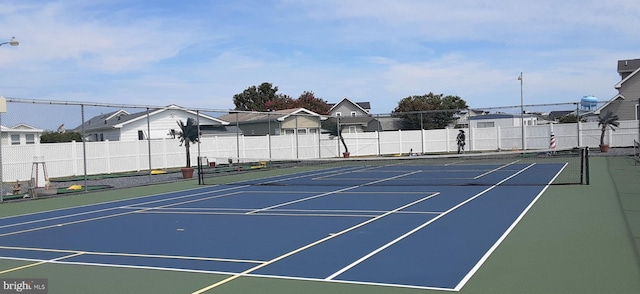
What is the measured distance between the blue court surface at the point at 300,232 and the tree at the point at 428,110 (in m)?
19.2

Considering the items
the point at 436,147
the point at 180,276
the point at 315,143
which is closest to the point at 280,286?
the point at 180,276

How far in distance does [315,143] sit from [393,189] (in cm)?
2045

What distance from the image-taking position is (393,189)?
17.3 meters

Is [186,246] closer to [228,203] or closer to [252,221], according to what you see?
[252,221]

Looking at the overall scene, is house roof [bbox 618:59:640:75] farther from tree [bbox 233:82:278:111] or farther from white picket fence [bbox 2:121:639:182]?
tree [bbox 233:82:278:111]

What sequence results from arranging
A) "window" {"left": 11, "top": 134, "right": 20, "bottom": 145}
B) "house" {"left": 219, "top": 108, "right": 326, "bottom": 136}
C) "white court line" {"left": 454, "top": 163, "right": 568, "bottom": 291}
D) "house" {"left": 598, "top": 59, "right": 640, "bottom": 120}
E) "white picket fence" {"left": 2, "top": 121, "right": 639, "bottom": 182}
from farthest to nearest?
"house" {"left": 219, "top": 108, "right": 326, "bottom": 136} < "house" {"left": 598, "top": 59, "right": 640, "bottom": 120} < "white picket fence" {"left": 2, "top": 121, "right": 639, "bottom": 182} < "window" {"left": 11, "top": 134, "right": 20, "bottom": 145} < "white court line" {"left": 454, "top": 163, "right": 568, "bottom": 291}

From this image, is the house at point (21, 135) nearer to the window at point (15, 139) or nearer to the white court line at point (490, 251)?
the window at point (15, 139)

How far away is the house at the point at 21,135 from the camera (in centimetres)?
2102

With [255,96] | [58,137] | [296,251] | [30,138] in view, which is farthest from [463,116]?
[296,251]

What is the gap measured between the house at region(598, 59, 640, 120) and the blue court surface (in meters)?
20.6

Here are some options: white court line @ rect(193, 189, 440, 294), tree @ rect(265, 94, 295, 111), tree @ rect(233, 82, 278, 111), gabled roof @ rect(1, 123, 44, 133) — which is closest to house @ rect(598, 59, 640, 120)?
white court line @ rect(193, 189, 440, 294)

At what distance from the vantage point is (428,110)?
59062mm

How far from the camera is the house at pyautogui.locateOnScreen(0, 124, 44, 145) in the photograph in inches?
828

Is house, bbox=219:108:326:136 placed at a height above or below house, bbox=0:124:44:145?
above
